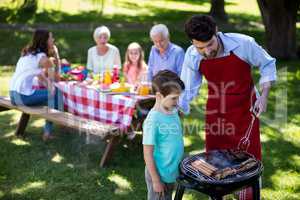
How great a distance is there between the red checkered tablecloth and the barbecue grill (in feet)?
7.04

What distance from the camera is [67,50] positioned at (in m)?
11.5

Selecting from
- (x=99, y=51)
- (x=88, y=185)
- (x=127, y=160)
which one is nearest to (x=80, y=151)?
(x=127, y=160)

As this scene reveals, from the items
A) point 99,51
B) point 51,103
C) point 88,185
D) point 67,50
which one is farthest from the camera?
point 67,50

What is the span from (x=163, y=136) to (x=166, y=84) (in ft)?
1.14

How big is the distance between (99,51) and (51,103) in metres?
1.06

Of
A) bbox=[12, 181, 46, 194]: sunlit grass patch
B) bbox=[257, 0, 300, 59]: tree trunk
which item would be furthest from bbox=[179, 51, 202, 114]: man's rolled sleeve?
bbox=[257, 0, 300, 59]: tree trunk

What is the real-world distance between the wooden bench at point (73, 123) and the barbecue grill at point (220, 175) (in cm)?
198

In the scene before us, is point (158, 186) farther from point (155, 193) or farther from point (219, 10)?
point (219, 10)

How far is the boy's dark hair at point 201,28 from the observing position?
10.5 feet

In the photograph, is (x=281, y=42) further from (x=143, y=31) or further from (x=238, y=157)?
(x=238, y=157)

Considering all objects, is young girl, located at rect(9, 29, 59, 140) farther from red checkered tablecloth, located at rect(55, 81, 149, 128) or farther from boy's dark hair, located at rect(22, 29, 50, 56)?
red checkered tablecloth, located at rect(55, 81, 149, 128)

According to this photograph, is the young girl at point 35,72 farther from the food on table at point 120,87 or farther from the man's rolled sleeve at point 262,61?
the man's rolled sleeve at point 262,61

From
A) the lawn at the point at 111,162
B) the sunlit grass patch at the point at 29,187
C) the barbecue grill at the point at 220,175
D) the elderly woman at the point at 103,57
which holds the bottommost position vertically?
the sunlit grass patch at the point at 29,187

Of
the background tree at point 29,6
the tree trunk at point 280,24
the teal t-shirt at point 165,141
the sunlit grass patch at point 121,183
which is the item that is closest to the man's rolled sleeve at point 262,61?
the teal t-shirt at point 165,141
